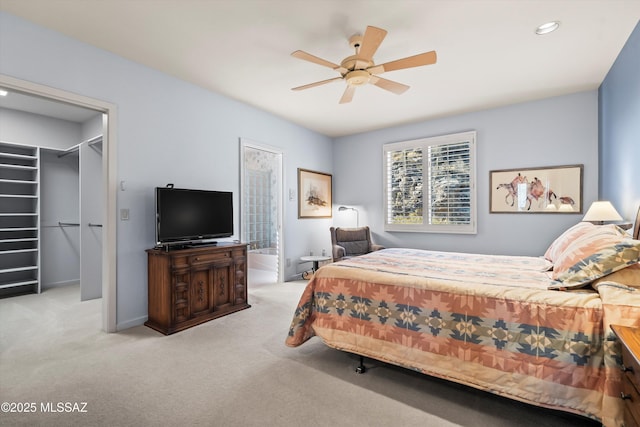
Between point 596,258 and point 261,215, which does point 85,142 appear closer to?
point 261,215

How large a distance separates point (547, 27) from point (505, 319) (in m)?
2.52

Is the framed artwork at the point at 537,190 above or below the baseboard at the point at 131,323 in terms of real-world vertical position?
above

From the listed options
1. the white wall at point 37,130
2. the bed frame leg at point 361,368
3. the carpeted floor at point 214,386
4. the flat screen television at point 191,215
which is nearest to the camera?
the carpeted floor at point 214,386

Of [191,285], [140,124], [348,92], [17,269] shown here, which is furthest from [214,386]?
[17,269]

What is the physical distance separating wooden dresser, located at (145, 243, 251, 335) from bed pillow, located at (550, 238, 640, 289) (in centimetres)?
305

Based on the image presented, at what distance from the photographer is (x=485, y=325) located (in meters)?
1.75

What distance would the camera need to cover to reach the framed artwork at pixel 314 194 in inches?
213

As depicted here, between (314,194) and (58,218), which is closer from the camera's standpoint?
(58,218)

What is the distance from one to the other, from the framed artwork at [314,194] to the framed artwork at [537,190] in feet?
9.49

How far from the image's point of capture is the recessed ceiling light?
2.50m

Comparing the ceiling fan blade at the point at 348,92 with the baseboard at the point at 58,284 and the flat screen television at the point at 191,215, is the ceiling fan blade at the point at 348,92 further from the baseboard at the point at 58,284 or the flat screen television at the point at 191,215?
the baseboard at the point at 58,284

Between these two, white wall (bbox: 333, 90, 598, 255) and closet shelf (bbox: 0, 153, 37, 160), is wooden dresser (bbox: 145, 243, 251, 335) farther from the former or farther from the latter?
white wall (bbox: 333, 90, 598, 255)

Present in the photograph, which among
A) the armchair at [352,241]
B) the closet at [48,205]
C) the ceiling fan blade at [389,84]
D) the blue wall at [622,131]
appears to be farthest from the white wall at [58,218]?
the blue wall at [622,131]

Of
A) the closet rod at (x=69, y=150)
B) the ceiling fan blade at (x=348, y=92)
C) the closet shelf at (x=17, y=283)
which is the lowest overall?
the closet shelf at (x=17, y=283)
